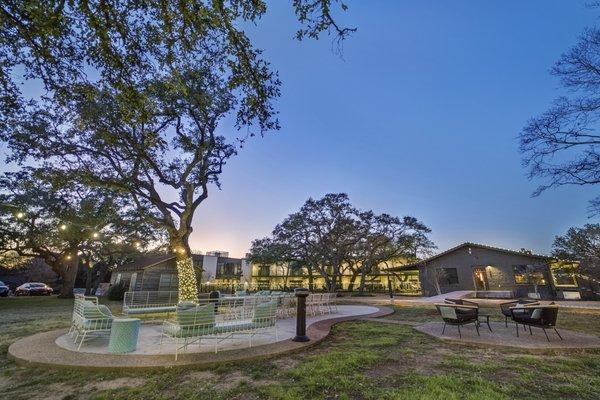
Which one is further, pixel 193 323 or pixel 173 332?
pixel 173 332

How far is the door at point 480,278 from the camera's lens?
76.1 ft

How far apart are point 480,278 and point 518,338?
19.8 metres

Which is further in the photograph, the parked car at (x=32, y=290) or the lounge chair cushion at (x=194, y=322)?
the parked car at (x=32, y=290)

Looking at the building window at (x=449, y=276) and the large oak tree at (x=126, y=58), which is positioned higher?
the large oak tree at (x=126, y=58)

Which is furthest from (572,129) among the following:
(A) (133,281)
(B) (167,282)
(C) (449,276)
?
(A) (133,281)

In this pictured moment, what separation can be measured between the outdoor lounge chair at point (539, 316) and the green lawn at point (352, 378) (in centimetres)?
91

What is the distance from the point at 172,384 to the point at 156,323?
21.7 ft

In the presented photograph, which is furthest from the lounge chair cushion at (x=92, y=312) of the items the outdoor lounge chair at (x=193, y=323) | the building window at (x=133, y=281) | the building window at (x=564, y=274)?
the building window at (x=564, y=274)

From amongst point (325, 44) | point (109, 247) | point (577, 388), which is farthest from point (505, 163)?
point (109, 247)

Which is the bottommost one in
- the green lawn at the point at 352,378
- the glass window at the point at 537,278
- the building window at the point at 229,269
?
the green lawn at the point at 352,378

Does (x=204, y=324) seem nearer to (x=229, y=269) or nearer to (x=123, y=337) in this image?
(x=123, y=337)

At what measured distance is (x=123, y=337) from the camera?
220 inches

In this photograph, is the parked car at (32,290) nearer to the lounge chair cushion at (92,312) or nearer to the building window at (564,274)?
the lounge chair cushion at (92,312)

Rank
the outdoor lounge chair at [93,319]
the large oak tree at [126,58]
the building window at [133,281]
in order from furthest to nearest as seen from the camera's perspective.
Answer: the building window at [133,281] < the outdoor lounge chair at [93,319] < the large oak tree at [126,58]
